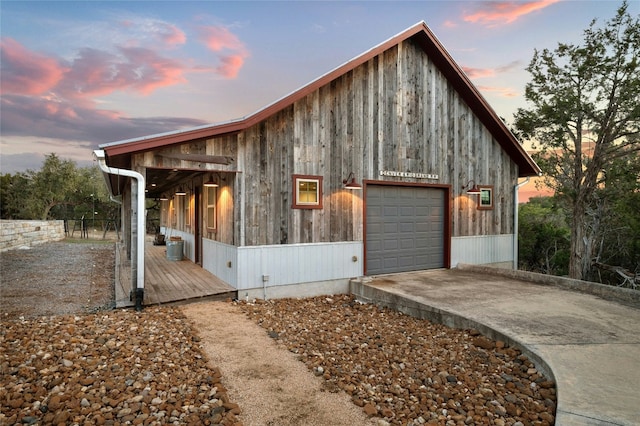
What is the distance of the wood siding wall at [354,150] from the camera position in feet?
23.1

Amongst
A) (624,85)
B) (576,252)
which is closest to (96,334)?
(576,252)

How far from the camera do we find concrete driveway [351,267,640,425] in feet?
9.69

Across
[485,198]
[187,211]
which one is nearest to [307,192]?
[485,198]

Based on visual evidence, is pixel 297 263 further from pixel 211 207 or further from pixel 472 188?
pixel 472 188

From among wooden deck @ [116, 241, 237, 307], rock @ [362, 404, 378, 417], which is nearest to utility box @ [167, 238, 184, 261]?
wooden deck @ [116, 241, 237, 307]

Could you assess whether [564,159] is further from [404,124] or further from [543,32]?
[404,124]

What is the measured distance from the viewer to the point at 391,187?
8836 millimetres

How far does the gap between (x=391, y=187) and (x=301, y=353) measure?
5.36 meters

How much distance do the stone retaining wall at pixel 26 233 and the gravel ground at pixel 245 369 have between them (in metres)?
9.48

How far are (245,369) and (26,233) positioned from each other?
54.1 feet

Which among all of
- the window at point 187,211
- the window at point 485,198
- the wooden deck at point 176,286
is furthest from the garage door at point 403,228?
the window at point 187,211

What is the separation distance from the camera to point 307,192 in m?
7.55

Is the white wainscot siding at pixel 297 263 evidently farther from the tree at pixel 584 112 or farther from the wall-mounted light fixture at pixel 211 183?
the tree at pixel 584 112

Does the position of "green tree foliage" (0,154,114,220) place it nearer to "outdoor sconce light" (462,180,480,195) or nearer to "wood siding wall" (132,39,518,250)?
"wood siding wall" (132,39,518,250)
